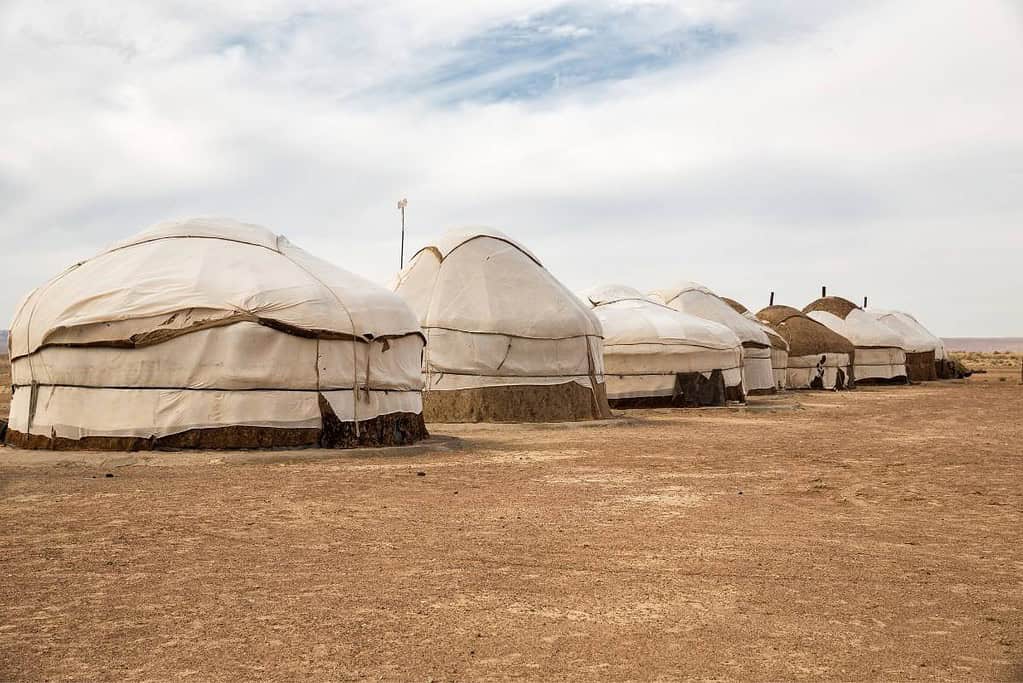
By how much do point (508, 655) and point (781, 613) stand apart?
45.4 inches

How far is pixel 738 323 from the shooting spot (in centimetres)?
2470

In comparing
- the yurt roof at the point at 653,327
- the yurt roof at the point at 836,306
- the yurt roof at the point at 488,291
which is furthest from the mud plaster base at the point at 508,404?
the yurt roof at the point at 836,306

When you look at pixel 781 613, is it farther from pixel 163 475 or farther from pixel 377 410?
pixel 377 410

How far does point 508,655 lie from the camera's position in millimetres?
3406

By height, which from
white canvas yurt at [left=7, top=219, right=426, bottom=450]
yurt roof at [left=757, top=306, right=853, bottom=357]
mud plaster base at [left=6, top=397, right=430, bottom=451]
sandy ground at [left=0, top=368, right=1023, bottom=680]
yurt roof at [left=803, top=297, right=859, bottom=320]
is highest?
yurt roof at [left=803, top=297, right=859, bottom=320]

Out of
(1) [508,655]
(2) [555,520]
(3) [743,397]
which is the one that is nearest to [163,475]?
(2) [555,520]

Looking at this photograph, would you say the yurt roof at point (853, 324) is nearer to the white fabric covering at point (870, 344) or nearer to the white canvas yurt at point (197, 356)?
the white fabric covering at point (870, 344)

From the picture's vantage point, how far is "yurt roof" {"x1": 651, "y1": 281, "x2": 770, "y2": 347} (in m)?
24.7

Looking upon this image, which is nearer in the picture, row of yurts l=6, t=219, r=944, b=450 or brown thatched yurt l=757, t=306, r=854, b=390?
row of yurts l=6, t=219, r=944, b=450

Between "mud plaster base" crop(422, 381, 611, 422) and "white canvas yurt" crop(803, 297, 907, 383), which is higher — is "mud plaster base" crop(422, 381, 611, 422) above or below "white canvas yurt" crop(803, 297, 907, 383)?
below

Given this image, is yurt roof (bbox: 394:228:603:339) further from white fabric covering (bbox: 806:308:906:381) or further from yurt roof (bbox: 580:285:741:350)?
white fabric covering (bbox: 806:308:906:381)

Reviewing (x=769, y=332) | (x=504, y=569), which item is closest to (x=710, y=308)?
(x=769, y=332)

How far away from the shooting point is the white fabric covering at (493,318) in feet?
47.2

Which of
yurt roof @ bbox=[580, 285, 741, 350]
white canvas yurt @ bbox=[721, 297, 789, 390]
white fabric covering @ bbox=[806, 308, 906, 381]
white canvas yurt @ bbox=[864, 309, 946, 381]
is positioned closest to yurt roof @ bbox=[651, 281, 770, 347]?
white canvas yurt @ bbox=[721, 297, 789, 390]
